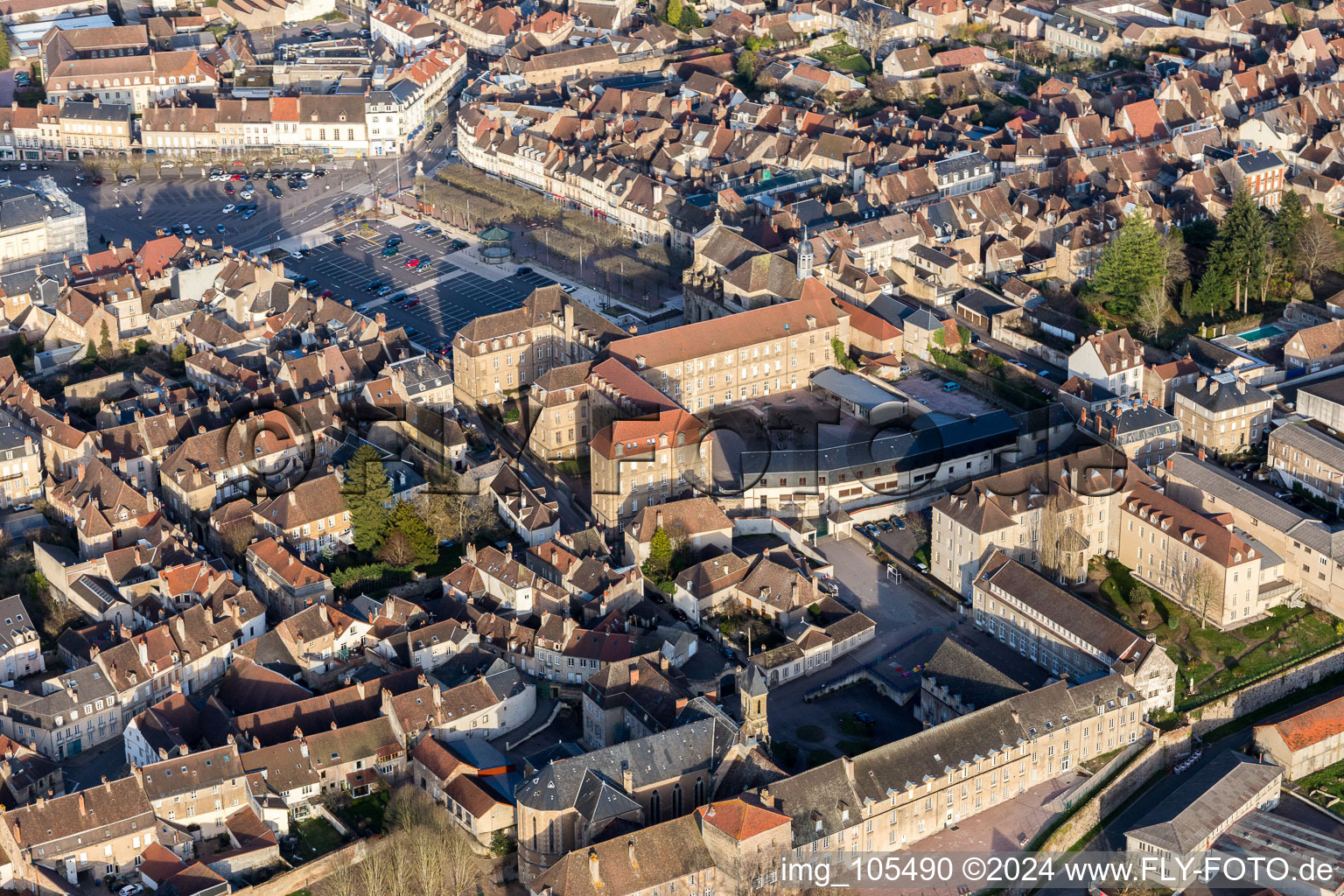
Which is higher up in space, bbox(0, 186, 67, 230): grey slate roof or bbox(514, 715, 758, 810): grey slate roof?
bbox(0, 186, 67, 230): grey slate roof

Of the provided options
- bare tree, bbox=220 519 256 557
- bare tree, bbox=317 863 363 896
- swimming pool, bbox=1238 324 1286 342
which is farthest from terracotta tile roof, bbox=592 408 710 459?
swimming pool, bbox=1238 324 1286 342

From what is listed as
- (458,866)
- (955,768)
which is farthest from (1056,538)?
(458,866)

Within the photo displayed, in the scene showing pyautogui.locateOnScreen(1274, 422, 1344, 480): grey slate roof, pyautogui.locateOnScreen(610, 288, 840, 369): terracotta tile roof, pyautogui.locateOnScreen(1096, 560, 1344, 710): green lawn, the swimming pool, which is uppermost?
pyautogui.locateOnScreen(610, 288, 840, 369): terracotta tile roof

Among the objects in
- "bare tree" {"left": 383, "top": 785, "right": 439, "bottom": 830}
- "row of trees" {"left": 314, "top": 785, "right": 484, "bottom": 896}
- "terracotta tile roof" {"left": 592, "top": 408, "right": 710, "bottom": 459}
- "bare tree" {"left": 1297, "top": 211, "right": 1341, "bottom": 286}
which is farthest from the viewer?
"bare tree" {"left": 1297, "top": 211, "right": 1341, "bottom": 286}

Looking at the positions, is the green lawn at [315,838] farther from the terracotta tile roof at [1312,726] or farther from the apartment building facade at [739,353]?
the terracotta tile roof at [1312,726]

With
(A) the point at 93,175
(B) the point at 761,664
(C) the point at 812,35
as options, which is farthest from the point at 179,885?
(C) the point at 812,35

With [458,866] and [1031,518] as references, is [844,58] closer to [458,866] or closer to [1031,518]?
[1031,518]

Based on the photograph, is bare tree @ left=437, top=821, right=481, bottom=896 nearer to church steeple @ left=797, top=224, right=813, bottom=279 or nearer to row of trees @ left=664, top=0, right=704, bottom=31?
church steeple @ left=797, top=224, right=813, bottom=279
